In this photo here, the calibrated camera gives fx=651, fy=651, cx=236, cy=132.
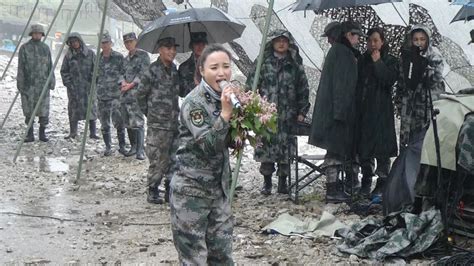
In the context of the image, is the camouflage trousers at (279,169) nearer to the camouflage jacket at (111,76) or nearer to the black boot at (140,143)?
the black boot at (140,143)

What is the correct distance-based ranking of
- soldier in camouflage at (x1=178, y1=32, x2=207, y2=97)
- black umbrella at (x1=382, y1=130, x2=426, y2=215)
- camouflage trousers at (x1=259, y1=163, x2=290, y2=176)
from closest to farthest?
black umbrella at (x1=382, y1=130, x2=426, y2=215) → soldier in camouflage at (x1=178, y1=32, x2=207, y2=97) → camouflage trousers at (x1=259, y1=163, x2=290, y2=176)

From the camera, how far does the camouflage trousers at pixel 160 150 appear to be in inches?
278

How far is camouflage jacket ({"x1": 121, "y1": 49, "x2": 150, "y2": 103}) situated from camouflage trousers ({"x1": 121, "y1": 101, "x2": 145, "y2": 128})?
86mm

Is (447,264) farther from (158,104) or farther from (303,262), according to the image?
(158,104)

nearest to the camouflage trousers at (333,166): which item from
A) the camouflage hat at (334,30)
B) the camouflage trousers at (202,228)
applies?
the camouflage hat at (334,30)

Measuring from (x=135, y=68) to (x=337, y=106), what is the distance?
429 centimetres

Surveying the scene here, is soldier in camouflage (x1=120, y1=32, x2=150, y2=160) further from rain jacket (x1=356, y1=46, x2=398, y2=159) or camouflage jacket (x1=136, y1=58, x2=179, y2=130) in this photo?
rain jacket (x1=356, y1=46, x2=398, y2=159)

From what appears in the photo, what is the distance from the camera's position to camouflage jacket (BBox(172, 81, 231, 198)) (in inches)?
140

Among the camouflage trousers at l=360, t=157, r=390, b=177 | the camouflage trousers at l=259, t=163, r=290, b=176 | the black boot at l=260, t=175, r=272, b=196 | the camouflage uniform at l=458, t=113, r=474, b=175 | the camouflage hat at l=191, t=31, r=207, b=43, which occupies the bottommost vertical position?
the black boot at l=260, t=175, r=272, b=196

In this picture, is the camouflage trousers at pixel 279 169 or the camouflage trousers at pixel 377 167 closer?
the camouflage trousers at pixel 377 167

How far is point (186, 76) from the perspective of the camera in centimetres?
720

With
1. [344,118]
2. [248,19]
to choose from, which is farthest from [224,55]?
[248,19]

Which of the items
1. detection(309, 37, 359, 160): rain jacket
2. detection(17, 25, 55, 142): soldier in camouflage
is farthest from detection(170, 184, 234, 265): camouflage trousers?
detection(17, 25, 55, 142): soldier in camouflage

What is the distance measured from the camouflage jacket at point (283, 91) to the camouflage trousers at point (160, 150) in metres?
1.00
